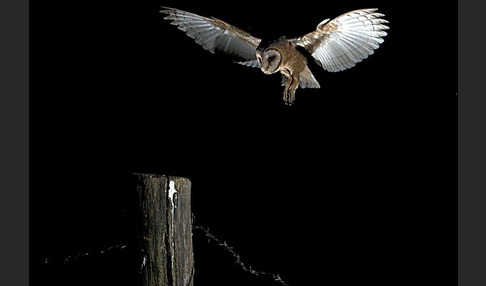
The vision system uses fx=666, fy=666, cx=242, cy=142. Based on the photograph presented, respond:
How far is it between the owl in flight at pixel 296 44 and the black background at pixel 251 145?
6 cm

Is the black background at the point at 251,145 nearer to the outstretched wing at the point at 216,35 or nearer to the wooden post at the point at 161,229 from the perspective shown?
the outstretched wing at the point at 216,35

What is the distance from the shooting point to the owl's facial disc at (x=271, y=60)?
2039 mm

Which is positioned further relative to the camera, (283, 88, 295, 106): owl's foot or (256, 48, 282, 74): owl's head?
(283, 88, 295, 106): owl's foot

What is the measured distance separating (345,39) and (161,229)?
0.86 m

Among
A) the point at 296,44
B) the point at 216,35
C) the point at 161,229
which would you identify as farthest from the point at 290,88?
the point at 161,229

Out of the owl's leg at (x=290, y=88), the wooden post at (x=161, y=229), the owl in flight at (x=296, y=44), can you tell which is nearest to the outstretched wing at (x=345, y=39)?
the owl in flight at (x=296, y=44)

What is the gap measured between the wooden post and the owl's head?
50 centimetres

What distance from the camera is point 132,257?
70.1 inches

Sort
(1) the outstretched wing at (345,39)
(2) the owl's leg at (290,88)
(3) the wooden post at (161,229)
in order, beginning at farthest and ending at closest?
(2) the owl's leg at (290,88) < (1) the outstretched wing at (345,39) < (3) the wooden post at (161,229)

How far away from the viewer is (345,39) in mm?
2109

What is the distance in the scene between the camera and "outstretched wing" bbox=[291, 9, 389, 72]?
79.2 inches

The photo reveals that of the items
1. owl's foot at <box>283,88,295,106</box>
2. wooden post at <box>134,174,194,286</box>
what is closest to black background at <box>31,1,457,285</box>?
owl's foot at <box>283,88,295,106</box>

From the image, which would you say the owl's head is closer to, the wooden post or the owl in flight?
the owl in flight

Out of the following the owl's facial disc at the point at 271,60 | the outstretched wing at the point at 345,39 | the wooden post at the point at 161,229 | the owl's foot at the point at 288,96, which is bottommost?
the wooden post at the point at 161,229
